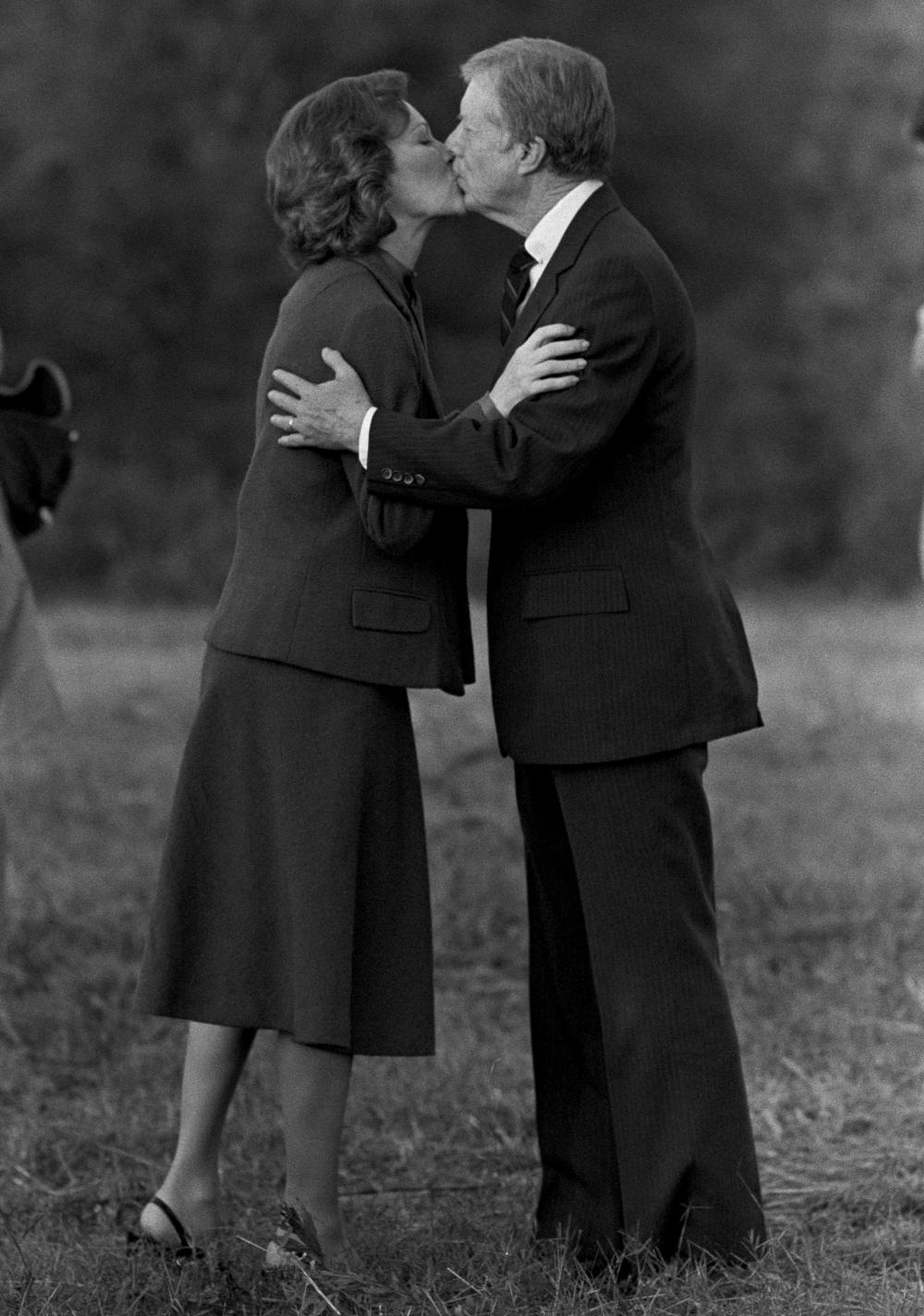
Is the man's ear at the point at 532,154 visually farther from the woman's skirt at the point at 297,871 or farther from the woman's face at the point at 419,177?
the woman's skirt at the point at 297,871

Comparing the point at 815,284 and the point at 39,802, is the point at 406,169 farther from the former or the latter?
→ the point at 815,284

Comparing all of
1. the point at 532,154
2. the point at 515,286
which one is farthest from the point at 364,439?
the point at 532,154

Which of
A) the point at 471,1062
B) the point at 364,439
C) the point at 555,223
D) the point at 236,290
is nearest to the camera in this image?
the point at 364,439

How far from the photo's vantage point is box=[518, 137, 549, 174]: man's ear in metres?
3.31

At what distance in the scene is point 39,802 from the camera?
24.8ft

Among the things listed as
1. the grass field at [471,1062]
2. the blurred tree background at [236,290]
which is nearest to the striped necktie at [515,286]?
the grass field at [471,1062]

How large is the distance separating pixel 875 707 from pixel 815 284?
39.3ft

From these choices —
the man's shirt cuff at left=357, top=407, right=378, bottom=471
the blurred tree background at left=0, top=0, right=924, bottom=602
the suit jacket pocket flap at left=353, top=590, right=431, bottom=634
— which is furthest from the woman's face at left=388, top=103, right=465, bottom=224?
the blurred tree background at left=0, top=0, right=924, bottom=602

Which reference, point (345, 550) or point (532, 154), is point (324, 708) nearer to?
point (345, 550)

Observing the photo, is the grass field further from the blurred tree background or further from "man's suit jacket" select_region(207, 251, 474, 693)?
the blurred tree background

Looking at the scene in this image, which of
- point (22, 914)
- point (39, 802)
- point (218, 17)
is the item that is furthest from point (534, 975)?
point (218, 17)

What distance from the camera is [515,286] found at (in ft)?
11.3

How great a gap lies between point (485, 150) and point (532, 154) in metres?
0.07

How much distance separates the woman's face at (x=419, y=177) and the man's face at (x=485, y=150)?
4 centimetres
